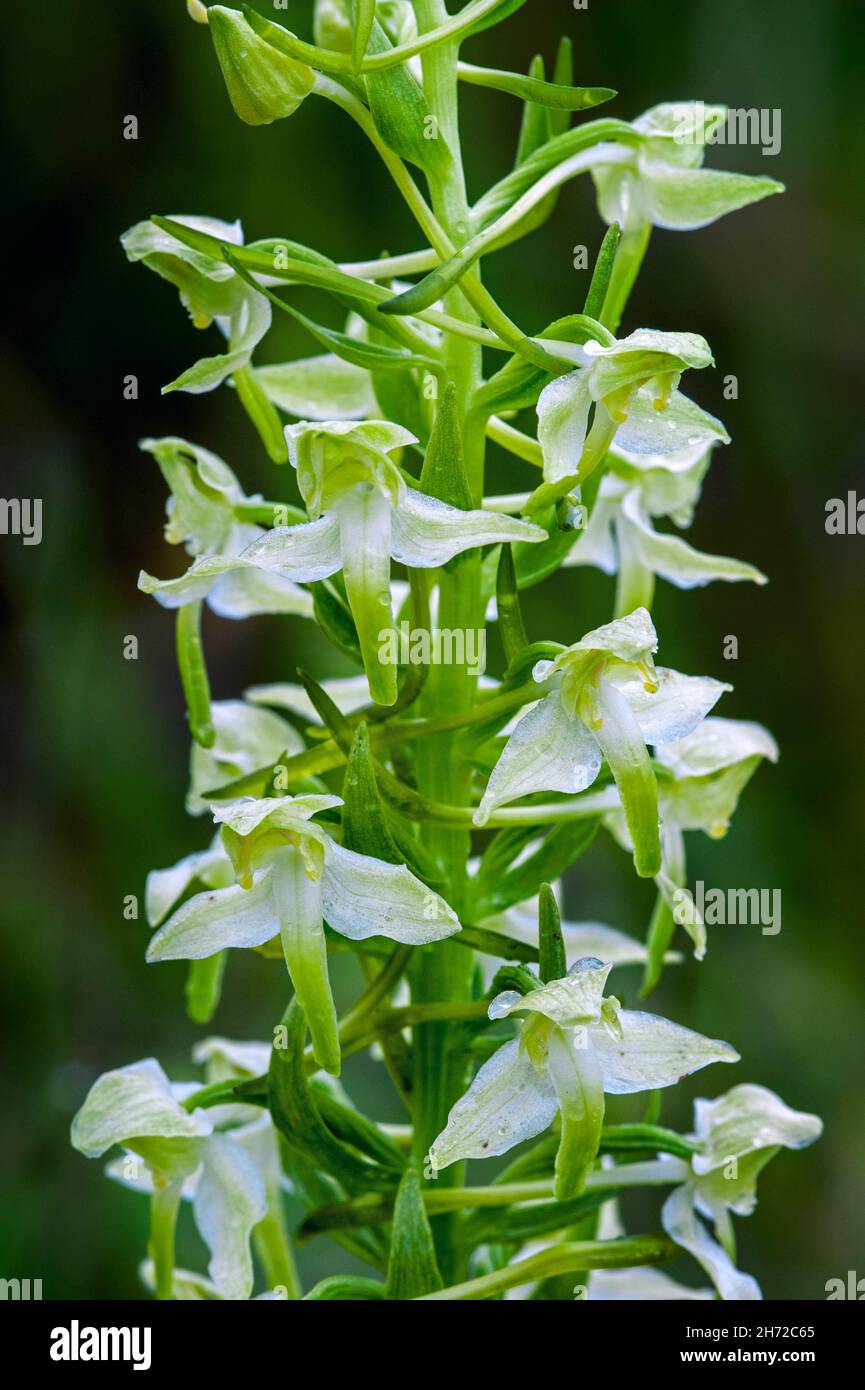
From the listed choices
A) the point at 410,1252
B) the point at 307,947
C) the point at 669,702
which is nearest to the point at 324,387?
the point at 669,702

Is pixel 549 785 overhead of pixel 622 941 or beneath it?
overhead

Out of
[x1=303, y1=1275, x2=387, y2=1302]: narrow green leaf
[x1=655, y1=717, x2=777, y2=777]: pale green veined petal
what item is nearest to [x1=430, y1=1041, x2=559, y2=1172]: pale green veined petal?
[x1=303, y1=1275, x2=387, y2=1302]: narrow green leaf

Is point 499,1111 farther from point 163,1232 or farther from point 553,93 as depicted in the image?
point 553,93

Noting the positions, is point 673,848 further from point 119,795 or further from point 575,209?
point 575,209

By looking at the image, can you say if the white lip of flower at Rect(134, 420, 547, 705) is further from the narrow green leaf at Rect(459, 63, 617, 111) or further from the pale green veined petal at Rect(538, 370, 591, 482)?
the narrow green leaf at Rect(459, 63, 617, 111)
